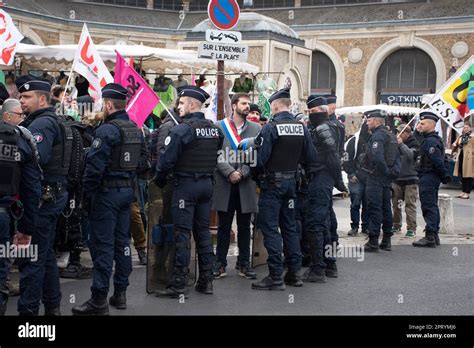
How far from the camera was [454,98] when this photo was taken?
32.8 feet

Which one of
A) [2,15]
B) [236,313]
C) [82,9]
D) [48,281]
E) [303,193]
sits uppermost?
[82,9]

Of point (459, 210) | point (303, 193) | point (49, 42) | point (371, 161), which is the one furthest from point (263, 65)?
point (49, 42)

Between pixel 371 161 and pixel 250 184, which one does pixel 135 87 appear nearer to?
pixel 250 184

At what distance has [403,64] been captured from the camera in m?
35.6

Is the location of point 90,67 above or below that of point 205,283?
above

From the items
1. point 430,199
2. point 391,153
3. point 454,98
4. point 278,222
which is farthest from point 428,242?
point 278,222

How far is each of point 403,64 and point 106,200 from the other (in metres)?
31.9

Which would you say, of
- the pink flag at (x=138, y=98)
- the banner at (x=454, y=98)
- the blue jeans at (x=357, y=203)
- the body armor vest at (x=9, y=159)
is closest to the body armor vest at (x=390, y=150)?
the banner at (x=454, y=98)

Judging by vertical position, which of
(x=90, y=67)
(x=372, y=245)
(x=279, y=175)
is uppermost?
(x=90, y=67)

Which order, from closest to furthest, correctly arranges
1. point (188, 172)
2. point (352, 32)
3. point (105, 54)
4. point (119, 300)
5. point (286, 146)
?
1. point (119, 300)
2. point (188, 172)
3. point (286, 146)
4. point (105, 54)
5. point (352, 32)

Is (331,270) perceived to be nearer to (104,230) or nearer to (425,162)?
(425,162)

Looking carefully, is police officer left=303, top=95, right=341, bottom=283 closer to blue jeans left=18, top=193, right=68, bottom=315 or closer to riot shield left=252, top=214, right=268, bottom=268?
riot shield left=252, top=214, right=268, bottom=268

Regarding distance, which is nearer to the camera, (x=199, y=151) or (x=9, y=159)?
(x=9, y=159)

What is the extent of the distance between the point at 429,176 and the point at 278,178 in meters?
3.71
